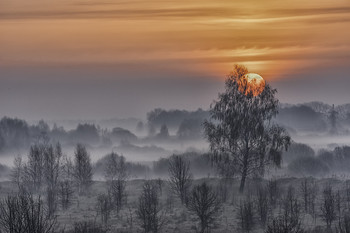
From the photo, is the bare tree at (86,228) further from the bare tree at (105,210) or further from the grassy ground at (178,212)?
the bare tree at (105,210)

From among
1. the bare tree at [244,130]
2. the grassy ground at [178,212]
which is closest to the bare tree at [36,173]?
the grassy ground at [178,212]

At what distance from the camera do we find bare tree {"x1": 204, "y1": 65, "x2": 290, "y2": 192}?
7800 centimetres

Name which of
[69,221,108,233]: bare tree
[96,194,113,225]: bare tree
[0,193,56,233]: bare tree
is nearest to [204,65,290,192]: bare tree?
[96,194,113,225]: bare tree

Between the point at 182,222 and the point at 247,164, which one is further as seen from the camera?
the point at 247,164

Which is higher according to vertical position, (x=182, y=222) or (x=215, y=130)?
(x=215, y=130)

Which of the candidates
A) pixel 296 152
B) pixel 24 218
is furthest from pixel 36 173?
pixel 296 152

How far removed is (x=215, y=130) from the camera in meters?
79.4

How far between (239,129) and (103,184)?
26.5m

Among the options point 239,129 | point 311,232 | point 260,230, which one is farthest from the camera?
point 239,129

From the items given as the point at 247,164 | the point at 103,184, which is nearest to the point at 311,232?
the point at 247,164

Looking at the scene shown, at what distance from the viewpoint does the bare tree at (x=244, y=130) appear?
7800 cm

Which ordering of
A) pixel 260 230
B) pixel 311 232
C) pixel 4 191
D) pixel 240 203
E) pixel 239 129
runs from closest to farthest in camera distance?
pixel 311 232 < pixel 260 230 < pixel 240 203 < pixel 239 129 < pixel 4 191

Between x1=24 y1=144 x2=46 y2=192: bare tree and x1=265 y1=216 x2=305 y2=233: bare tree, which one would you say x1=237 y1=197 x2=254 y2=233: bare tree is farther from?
x1=24 y1=144 x2=46 y2=192: bare tree

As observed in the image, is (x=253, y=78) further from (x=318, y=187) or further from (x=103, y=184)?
(x=103, y=184)
